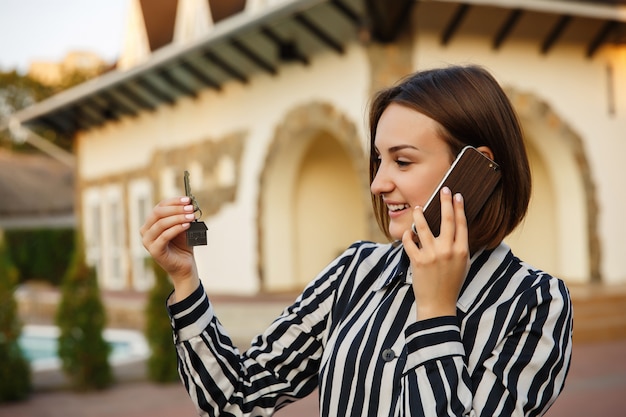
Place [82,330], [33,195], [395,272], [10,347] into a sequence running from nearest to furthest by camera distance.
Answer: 1. [395,272]
2. [10,347]
3. [82,330]
4. [33,195]

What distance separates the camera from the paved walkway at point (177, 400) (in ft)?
18.7

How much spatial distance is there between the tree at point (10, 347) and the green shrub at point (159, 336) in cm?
112

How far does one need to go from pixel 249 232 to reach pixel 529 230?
452 cm

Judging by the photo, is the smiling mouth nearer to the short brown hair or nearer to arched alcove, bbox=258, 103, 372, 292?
the short brown hair

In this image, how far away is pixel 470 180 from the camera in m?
1.32

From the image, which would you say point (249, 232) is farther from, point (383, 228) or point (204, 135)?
point (383, 228)

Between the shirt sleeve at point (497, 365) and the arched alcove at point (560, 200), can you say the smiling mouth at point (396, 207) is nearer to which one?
the shirt sleeve at point (497, 365)

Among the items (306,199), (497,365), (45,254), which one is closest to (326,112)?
(306,199)

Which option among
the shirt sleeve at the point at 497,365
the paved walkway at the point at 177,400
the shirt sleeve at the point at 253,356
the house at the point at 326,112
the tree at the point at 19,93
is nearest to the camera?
the shirt sleeve at the point at 497,365

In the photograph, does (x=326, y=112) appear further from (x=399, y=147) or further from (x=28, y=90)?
(x=28, y=90)

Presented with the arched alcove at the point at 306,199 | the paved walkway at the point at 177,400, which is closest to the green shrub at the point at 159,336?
the paved walkway at the point at 177,400

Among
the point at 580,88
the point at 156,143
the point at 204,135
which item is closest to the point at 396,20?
the point at 580,88

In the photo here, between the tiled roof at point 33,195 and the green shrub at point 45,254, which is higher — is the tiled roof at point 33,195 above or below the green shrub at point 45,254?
above

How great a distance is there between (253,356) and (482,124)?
654 millimetres
